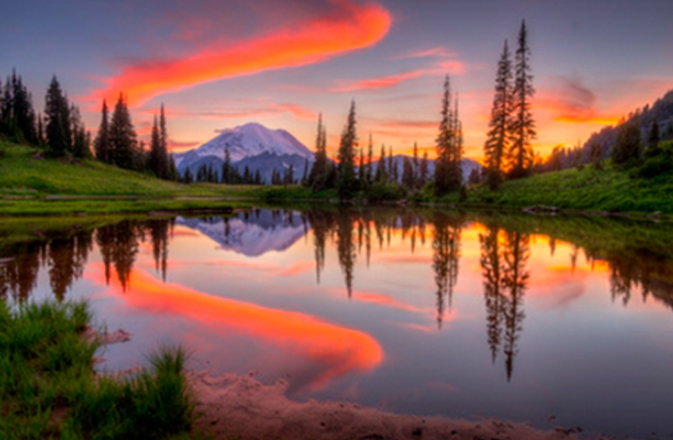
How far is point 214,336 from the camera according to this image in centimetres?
792

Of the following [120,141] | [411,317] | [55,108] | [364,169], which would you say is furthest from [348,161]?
[411,317]

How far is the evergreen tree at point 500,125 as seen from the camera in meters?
58.9

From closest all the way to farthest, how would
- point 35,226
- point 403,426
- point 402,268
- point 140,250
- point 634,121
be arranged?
point 403,426, point 402,268, point 140,250, point 35,226, point 634,121

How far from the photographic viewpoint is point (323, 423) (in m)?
4.86

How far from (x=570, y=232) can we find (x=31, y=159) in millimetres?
81181

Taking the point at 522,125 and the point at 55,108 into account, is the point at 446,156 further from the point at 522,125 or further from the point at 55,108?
the point at 55,108

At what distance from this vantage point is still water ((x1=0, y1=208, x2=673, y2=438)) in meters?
5.72

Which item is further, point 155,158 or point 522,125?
point 155,158

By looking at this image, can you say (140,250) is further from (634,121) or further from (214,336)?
(634,121)

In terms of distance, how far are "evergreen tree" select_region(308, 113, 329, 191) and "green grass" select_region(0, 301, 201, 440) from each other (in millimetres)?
90194

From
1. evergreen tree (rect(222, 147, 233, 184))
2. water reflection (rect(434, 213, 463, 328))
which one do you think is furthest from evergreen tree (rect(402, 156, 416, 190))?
water reflection (rect(434, 213, 463, 328))

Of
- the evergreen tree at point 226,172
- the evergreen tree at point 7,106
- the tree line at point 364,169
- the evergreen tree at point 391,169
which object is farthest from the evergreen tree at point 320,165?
the evergreen tree at point 7,106

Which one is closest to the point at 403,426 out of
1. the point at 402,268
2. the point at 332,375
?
the point at 332,375

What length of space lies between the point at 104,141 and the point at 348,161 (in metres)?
57.4
